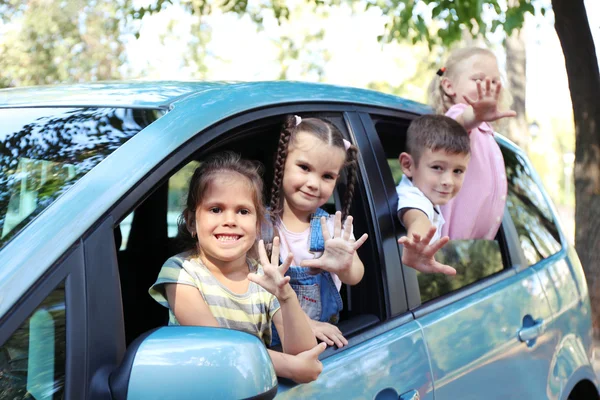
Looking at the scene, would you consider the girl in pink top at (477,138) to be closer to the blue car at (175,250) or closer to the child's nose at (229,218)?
the blue car at (175,250)

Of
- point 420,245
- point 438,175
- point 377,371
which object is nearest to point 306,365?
point 377,371

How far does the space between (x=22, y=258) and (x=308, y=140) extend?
122 cm

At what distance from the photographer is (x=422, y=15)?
24.3 feet

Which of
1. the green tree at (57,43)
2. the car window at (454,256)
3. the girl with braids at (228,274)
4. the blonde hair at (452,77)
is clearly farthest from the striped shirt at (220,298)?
the green tree at (57,43)

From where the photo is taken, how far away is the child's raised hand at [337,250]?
2.38m

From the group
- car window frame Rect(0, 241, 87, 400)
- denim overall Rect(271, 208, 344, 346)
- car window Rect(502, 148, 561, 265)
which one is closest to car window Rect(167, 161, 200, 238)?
denim overall Rect(271, 208, 344, 346)

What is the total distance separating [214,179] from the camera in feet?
7.27

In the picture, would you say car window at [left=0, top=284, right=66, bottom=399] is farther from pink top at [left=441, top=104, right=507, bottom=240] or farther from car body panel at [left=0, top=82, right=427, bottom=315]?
pink top at [left=441, top=104, right=507, bottom=240]

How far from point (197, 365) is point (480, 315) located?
1.54 m

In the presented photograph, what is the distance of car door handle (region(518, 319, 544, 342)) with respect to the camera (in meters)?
3.02

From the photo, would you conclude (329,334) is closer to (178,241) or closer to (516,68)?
(178,241)

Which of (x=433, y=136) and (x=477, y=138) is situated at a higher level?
(x=477, y=138)

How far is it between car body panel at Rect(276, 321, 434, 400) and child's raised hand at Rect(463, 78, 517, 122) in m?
1.04

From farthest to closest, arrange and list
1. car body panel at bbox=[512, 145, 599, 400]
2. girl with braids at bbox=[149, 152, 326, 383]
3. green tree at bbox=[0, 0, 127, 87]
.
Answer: green tree at bbox=[0, 0, 127, 87] < car body panel at bbox=[512, 145, 599, 400] < girl with braids at bbox=[149, 152, 326, 383]
